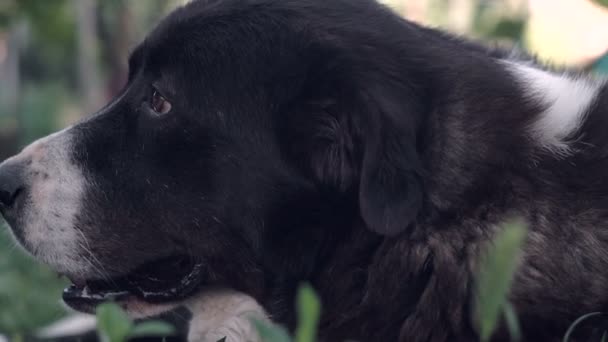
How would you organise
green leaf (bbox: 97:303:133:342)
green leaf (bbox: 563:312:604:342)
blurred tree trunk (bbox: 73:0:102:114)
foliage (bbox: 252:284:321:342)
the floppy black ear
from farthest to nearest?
1. blurred tree trunk (bbox: 73:0:102:114)
2. the floppy black ear
3. green leaf (bbox: 563:312:604:342)
4. green leaf (bbox: 97:303:133:342)
5. foliage (bbox: 252:284:321:342)

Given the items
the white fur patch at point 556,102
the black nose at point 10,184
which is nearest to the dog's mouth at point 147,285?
the black nose at point 10,184

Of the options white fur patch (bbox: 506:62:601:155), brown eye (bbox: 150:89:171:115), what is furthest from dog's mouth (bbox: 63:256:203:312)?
white fur patch (bbox: 506:62:601:155)

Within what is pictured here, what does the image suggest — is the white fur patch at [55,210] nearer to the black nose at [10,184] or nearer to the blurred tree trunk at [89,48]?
the black nose at [10,184]

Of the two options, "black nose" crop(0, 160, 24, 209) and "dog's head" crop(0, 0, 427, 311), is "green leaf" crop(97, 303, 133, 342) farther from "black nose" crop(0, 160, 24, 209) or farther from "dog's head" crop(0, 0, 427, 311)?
"black nose" crop(0, 160, 24, 209)

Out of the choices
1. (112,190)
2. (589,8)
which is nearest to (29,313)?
(112,190)

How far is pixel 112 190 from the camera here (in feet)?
8.10

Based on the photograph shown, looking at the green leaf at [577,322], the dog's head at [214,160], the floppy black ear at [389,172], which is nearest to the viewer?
the green leaf at [577,322]

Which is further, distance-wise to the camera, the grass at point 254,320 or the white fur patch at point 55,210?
the white fur patch at point 55,210

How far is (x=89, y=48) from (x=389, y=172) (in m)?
4.76

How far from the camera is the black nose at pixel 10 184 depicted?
98.9 inches

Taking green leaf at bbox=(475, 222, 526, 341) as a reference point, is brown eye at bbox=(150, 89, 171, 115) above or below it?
below

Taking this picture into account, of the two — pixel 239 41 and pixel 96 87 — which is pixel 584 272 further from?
pixel 96 87

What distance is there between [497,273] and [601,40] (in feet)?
10.4

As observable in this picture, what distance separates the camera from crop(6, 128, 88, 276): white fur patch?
8.13ft
